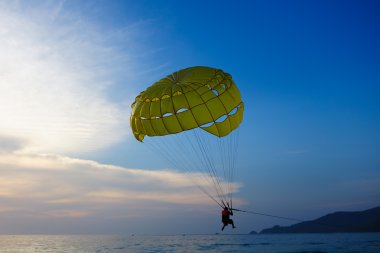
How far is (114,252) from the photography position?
67.6 meters

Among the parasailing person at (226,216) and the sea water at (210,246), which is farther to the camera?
the sea water at (210,246)

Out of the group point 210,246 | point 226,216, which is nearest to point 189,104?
point 226,216

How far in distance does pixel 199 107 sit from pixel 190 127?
1048 mm

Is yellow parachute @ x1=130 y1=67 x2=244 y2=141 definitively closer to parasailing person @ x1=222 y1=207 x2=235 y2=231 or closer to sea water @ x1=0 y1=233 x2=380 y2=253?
parasailing person @ x1=222 y1=207 x2=235 y2=231

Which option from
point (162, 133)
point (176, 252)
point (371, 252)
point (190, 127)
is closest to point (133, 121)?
point (162, 133)

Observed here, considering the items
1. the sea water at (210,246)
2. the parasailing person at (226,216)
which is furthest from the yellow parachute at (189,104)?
the sea water at (210,246)

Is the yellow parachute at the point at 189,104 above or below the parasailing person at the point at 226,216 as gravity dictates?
above

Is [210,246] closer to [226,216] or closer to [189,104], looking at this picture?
[226,216]

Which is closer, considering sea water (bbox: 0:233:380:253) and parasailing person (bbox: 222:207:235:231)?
parasailing person (bbox: 222:207:235:231)

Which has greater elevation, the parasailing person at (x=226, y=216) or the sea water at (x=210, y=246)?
the sea water at (x=210, y=246)

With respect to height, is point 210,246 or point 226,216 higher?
point 210,246

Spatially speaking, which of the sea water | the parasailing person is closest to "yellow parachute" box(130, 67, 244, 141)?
the parasailing person

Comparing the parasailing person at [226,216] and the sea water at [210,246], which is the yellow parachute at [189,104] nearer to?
the parasailing person at [226,216]

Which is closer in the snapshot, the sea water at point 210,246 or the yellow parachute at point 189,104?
the yellow parachute at point 189,104
